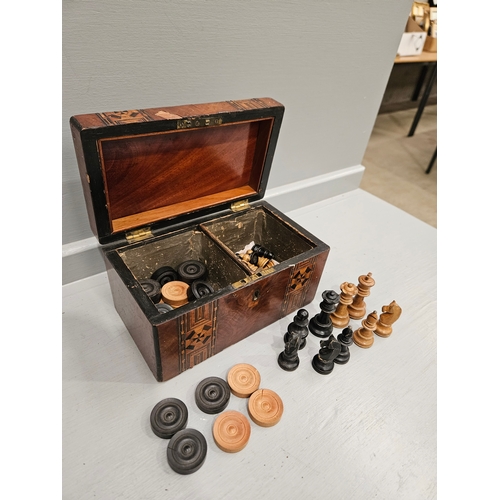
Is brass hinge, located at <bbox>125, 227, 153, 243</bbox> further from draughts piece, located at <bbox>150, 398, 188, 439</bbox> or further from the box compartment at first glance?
draughts piece, located at <bbox>150, 398, 188, 439</bbox>

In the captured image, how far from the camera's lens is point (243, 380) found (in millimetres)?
899

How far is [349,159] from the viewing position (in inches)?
69.8

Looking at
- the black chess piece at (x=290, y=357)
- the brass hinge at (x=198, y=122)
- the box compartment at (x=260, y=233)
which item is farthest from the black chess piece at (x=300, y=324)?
the brass hinge at (x=198, y=122)

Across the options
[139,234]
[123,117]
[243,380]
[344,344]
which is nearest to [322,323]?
[344,344]

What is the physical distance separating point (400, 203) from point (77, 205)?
2.54 meters

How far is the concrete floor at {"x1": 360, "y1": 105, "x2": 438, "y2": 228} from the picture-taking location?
2912mm

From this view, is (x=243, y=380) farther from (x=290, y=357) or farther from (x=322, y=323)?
(x=322, y=323)

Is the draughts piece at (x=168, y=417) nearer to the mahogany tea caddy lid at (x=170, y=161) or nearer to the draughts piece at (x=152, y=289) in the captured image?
the draughts piece at (x=152, y=289)

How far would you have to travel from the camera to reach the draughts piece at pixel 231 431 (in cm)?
77

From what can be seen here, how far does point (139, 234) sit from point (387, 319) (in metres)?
0.77

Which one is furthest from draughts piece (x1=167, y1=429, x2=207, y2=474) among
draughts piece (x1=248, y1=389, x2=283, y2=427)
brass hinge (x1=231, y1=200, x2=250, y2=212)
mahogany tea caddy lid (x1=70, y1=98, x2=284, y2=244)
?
brass hinge (x1=231, y1=200, x2=250, y2=212)

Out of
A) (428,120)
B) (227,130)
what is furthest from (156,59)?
(428,120)

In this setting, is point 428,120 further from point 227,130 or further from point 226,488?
point 226,488

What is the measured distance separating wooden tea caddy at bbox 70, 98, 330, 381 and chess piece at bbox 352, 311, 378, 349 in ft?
0.61
